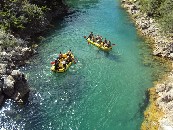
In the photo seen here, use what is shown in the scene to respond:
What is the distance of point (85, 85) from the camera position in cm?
4006

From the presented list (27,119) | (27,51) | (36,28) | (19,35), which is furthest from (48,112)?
(36,28)

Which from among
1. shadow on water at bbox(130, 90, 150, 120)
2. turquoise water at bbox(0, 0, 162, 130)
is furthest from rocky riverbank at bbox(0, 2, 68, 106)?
shadow on water at bbox(130, 90, 150, 120)

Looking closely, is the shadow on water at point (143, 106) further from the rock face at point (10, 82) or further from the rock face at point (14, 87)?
the rock face at point (10, 82)

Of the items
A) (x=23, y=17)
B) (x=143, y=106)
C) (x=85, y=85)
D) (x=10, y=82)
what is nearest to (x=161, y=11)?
(x=85, y=85)

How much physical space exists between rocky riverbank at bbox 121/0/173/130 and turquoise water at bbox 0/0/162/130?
1228 millimetres

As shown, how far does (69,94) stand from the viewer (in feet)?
124

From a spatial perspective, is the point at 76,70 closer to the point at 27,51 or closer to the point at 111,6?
the point at 27,51

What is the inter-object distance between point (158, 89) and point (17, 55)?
19.2m

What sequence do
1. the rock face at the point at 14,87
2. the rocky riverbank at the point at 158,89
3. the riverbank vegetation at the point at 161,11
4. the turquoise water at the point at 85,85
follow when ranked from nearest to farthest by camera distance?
the turquoise water at the point at 85,85 < the rocky riverbank at the point at 158,89 < the rock face at the point at 14,87 < the riverbank vegetation at the point at 161,11

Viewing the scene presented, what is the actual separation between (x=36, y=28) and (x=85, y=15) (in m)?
13.7

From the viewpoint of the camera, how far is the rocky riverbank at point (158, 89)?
112 ft

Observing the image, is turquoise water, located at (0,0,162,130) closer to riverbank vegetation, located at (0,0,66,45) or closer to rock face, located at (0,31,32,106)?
rock face, located at (0,31,32,106)

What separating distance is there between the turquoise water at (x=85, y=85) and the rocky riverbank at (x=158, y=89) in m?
1.23

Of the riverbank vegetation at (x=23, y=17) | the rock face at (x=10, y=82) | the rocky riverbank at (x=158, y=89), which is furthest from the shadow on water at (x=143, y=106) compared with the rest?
the riverbank vegetation at (x=23, y=17)
